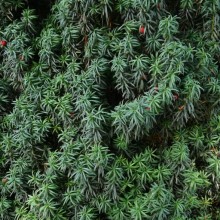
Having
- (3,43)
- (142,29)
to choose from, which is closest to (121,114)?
(142,29)

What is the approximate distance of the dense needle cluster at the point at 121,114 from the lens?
10.8 feet

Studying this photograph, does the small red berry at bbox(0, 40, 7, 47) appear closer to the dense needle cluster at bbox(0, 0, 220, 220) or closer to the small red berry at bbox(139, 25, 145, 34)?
the dense needle cluster at bbox(0, 0, 220, 220)

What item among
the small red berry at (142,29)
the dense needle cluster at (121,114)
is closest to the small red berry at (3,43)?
the dense needle cluster at (121,114)

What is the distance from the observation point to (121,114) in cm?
325

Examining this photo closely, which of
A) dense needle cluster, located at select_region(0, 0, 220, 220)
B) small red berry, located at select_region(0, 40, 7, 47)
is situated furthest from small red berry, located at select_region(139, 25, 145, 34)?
small red berry, located at select_region(0, 40, 7, 47)

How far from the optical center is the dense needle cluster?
129 inches

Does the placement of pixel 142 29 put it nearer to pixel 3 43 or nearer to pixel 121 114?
pixel 121 114

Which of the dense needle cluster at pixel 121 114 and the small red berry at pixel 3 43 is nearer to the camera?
the dense needle cluster at pixel 121 114

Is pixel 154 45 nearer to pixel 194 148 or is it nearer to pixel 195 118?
pixel 195 118

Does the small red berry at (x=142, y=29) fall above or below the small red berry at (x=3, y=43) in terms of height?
above

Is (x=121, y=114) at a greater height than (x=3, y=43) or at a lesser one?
lesser

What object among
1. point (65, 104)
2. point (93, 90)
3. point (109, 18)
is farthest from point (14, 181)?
point (109, 18)

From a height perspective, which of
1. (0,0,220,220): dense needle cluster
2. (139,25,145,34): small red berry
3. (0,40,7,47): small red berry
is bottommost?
(0,0,220,220): dense needle cluster

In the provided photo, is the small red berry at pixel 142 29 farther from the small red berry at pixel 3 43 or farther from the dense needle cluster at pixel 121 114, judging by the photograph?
the small red berry at pixel 3 43
